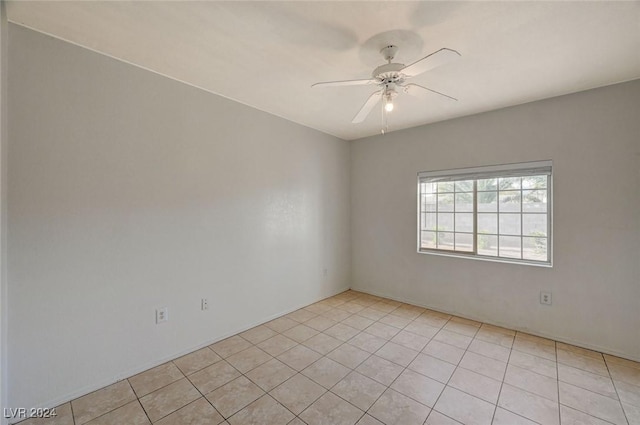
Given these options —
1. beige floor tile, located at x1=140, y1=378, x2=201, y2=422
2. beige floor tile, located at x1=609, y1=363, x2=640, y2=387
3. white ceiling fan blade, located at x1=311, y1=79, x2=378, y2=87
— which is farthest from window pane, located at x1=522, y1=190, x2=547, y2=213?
beige floor tile, located at x1=140, y1=378, x2=201, y2=422

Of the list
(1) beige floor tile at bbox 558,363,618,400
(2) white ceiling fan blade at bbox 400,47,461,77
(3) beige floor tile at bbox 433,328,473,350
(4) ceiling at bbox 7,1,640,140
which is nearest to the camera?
(2) white ceiling fan blade at bbox 400,47,461,77

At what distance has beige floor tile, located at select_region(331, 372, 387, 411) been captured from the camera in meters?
1.89

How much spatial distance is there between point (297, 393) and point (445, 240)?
107 inches

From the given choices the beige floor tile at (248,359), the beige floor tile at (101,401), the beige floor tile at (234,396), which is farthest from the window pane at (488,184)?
the beige floor tile at (101,401)

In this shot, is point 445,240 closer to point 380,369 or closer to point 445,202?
point 445,202

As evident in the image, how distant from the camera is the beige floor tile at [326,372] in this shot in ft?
6.92

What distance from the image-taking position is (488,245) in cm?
327

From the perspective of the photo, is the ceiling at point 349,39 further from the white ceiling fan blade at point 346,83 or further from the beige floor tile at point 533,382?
the beige floor tile at point 533,382

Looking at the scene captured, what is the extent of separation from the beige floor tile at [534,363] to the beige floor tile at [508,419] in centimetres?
71

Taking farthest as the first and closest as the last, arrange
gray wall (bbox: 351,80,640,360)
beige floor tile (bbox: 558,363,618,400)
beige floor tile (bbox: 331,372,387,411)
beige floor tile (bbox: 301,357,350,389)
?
gray wall (bbox: 351,80,640,360) < beige floor tile (bbox: 301,357,350,389) < beige floor tile (bbox: 558,363,618,400) < beige floor tile (bbox: 331,372,387,411)

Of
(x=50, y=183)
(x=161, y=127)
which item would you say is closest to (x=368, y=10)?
(x=161, y=127)

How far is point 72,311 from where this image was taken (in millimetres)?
1908

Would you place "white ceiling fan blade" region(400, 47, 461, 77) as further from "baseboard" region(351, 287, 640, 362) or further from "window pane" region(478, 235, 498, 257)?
"baseboard" region(351, 287, 640, 362)

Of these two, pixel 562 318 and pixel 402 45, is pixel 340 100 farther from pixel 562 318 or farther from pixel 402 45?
pixel 562 318
